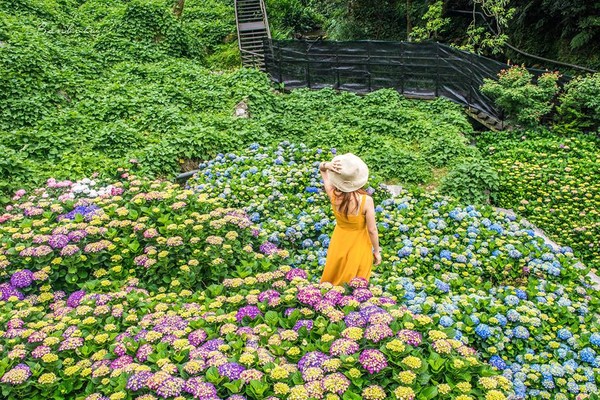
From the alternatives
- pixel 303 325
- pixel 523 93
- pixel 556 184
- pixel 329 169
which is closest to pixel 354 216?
pixel 329 169

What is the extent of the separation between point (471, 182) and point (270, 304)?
216 inches

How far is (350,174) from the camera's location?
13.1ft

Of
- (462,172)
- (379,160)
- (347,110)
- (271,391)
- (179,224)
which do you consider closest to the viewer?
(271,391)

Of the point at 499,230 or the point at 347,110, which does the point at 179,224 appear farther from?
the point at 347,110

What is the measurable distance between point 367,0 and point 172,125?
500 inches

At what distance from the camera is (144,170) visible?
825 centimetres

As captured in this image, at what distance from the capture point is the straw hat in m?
3.96

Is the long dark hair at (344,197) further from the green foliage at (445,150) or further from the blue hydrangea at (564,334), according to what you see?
the green foliage at (445,150)

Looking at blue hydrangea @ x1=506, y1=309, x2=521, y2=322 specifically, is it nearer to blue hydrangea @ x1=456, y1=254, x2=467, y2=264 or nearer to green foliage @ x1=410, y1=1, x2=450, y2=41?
blue hydrangea @ x1=456, y1=254, x2=467, y2=264

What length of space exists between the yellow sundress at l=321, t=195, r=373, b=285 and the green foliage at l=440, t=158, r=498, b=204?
378 cm

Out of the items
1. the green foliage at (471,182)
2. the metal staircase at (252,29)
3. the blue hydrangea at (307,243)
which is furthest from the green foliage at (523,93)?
the metal staircase at (252,29)

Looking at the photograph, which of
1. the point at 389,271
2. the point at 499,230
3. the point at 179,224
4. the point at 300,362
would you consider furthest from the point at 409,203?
the point at 300,362

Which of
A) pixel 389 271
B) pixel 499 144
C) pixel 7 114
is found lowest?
pixel 499 144

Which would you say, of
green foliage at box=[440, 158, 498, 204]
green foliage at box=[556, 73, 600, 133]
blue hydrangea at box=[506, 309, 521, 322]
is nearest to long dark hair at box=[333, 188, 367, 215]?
blue hydrangea at box=[506, 309, 521, 322]
